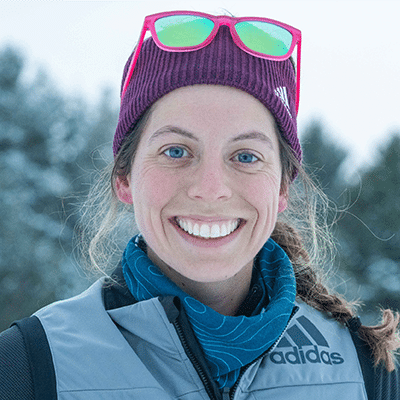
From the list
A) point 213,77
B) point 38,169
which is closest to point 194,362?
point 213,77

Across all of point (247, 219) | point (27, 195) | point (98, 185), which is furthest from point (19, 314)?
point (247, 219)

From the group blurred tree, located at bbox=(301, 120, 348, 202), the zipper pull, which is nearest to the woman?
the zipper pull

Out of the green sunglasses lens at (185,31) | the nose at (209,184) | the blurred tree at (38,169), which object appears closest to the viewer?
the nose at (209,184)

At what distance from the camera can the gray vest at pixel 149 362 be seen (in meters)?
1.59

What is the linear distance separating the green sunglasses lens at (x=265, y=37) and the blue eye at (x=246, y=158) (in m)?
0.45

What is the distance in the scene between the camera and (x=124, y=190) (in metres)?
2.18

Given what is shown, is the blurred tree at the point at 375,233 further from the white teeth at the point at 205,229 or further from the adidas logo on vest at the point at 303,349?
the white teeth at the point at 205,229

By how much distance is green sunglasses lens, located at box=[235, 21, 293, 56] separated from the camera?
1988 millimetres

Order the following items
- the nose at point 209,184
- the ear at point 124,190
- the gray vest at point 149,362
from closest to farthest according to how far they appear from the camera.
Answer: the gray vest at point 149,362 < the nose at point 209,184 < the ear at point 124,190

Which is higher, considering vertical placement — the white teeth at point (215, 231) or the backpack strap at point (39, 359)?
the white teeth at point (215, 231)

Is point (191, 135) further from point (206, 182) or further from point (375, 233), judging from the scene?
point (375, 233)

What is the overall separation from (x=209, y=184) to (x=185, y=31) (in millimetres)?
688

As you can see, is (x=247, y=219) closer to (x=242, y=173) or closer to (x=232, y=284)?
(x=242, y=173)

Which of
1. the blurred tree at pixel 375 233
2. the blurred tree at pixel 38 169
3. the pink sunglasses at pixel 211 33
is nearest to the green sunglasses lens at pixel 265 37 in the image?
the pink sunglasses at pixel 211 33
